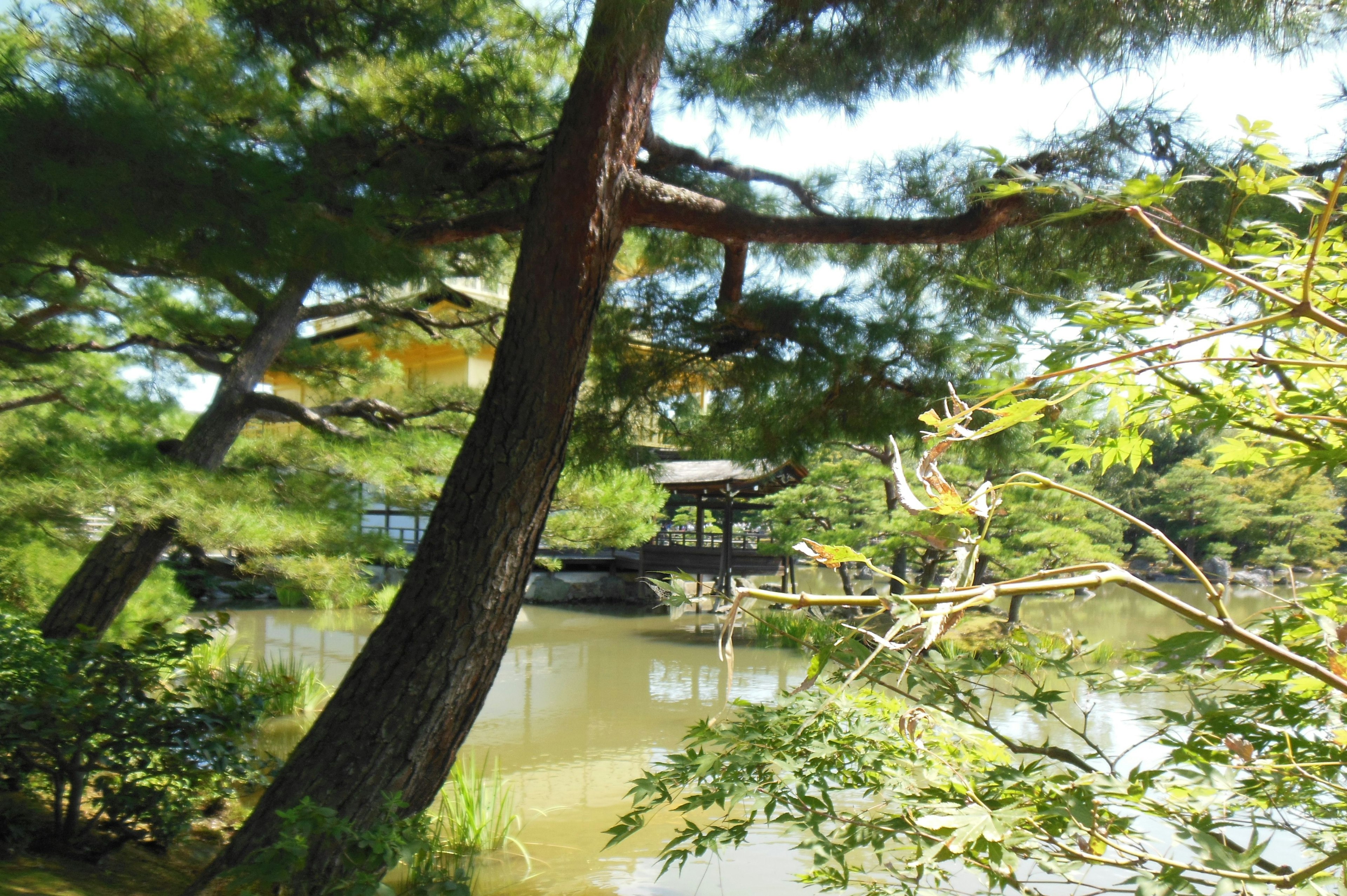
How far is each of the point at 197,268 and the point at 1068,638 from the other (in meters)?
2.29

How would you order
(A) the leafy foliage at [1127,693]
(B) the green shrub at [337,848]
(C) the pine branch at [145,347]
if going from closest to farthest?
(A) the leafy foliage at [1127,693], (B) the green shrub at [337,848], (C) the pine branch at [145,347]

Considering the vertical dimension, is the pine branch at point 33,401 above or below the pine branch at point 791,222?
below

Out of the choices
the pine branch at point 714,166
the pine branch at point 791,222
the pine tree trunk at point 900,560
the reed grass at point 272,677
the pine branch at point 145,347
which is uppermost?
the pine branch at point 714,166

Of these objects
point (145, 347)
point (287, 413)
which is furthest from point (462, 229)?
point (145, 347)

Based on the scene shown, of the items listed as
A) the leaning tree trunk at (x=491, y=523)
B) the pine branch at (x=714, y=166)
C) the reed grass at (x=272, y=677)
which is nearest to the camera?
the leaning tree trunk at (x=491, y=523)

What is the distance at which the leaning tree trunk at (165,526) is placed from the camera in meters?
3.45

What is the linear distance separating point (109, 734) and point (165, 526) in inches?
37.1

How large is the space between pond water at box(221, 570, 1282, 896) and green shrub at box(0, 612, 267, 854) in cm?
122

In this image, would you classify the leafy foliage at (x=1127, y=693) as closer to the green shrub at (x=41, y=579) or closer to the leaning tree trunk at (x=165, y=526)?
the leaning tree trunk at (x=165, y=526)

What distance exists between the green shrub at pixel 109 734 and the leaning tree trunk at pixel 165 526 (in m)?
0.23

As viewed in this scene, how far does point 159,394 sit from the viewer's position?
5074mm

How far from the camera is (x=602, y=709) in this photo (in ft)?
21.9

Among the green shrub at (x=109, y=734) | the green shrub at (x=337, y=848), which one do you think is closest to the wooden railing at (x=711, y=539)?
the green shrub at (x=109, y=734)

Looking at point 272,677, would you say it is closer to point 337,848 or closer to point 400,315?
point 400,315
